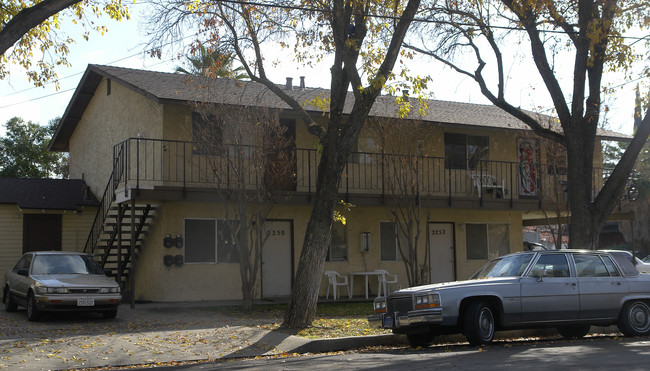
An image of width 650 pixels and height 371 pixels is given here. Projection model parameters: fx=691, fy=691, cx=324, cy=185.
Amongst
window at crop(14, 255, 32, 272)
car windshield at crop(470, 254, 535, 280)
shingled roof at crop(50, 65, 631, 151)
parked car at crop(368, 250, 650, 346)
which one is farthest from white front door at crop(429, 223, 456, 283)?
window at crop(14, 255, 32, 272)

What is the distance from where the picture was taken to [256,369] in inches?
343

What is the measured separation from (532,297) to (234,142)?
7858 mm

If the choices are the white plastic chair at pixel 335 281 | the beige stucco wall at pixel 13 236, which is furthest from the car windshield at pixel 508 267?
the beige stucco wall at pixel 13 236

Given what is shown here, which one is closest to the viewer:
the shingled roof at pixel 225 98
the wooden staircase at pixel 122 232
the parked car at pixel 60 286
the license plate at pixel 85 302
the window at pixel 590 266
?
the window at pixel 590 266

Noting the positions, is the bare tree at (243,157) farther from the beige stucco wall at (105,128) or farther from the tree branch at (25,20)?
the tree branch at (25,20)

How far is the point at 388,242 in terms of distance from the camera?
21594 mm

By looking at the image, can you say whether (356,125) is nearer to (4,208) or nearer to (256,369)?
(256,369)

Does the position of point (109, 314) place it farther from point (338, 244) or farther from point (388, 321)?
point (338, 244)

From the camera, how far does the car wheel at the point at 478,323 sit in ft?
33.8

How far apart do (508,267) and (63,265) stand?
30.9ft

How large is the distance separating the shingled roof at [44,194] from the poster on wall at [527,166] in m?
13.8

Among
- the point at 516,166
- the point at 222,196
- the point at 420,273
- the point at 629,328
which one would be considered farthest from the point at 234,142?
the point at 516,166

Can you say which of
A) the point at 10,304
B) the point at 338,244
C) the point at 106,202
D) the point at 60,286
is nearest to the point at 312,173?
the point at 338,244

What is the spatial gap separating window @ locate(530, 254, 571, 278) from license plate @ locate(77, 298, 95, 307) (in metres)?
8.43
